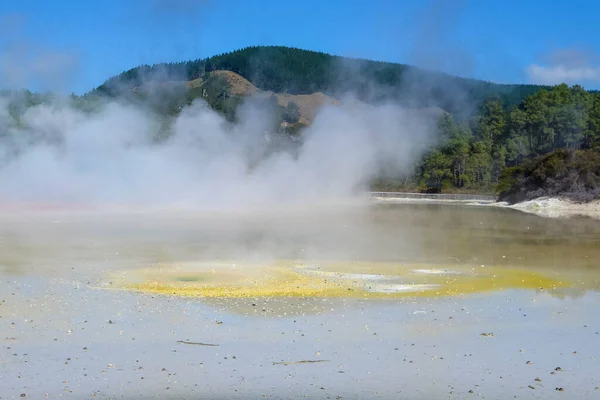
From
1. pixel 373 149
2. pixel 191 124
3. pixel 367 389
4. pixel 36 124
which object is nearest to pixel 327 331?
pixel 367 389

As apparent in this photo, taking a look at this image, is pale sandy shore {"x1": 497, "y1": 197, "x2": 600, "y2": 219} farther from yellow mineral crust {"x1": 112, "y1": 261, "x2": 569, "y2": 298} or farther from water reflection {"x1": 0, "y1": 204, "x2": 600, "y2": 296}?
yellow mineral crust {"x1": 112, "y1": 261, "x2": 569, "y2": 298}

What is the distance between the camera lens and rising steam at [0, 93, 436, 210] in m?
37.2

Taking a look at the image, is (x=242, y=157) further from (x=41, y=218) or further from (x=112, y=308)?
(x=112, y=308)

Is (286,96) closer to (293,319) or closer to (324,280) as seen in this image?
(324,280)

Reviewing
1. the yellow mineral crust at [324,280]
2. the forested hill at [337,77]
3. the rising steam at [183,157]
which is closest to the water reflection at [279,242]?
the yellow mineral crust at [324,280]

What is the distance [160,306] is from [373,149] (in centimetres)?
4286

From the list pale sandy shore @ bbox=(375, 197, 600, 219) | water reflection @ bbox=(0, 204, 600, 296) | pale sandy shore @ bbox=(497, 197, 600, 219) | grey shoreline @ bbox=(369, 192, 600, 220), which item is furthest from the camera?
pale sandy shore @ bbox=(497, 197, 600, 219)

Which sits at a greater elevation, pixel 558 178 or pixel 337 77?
pixel 337 77

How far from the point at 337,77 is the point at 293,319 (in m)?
148

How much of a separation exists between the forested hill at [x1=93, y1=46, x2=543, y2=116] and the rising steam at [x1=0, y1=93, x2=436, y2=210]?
14492mm

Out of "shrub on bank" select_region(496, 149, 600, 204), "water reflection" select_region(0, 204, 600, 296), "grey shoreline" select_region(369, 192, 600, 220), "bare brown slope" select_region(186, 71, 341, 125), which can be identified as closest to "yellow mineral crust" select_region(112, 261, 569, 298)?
"water reflection" select_region(0, 204, 600, 296)

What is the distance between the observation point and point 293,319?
35.6ft

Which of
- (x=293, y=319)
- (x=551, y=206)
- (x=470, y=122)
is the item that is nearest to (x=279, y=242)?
(x=293, y=319)

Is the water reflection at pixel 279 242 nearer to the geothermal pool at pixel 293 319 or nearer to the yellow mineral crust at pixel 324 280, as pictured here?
the geothermal pool at pixel 293 319
